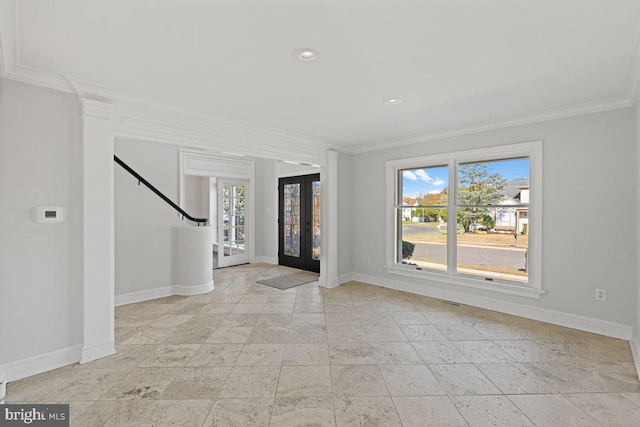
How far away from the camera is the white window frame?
11.7ft

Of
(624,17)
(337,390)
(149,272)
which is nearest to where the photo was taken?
(624,17)

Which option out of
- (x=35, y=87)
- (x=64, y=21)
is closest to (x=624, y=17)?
(x=64, y=21)

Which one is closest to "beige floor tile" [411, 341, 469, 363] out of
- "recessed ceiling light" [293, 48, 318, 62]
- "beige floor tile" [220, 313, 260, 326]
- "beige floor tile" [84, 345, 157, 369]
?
"beige floor tile" [220, 313, 260, 326]

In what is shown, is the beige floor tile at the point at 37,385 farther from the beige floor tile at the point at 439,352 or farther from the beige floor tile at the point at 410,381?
the beige floor tile at the point at 439,352

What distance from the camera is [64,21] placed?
5.83 feet

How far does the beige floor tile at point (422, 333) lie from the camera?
3108 mm

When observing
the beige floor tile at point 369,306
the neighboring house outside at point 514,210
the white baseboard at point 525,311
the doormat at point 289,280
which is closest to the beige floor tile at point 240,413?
the beige floor tile at point 369,306

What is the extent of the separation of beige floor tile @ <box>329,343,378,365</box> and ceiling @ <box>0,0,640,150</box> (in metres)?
2.48

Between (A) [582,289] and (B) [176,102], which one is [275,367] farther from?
(A) [582,289]

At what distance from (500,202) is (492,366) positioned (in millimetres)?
2239

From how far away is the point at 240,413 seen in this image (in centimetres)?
199

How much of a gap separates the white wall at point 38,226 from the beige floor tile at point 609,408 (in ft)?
13.3

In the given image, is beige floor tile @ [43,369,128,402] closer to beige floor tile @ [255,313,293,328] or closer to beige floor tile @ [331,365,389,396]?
beige floor tile @ [255,313,293,328]

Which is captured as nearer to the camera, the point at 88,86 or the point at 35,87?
the point at 35,87
